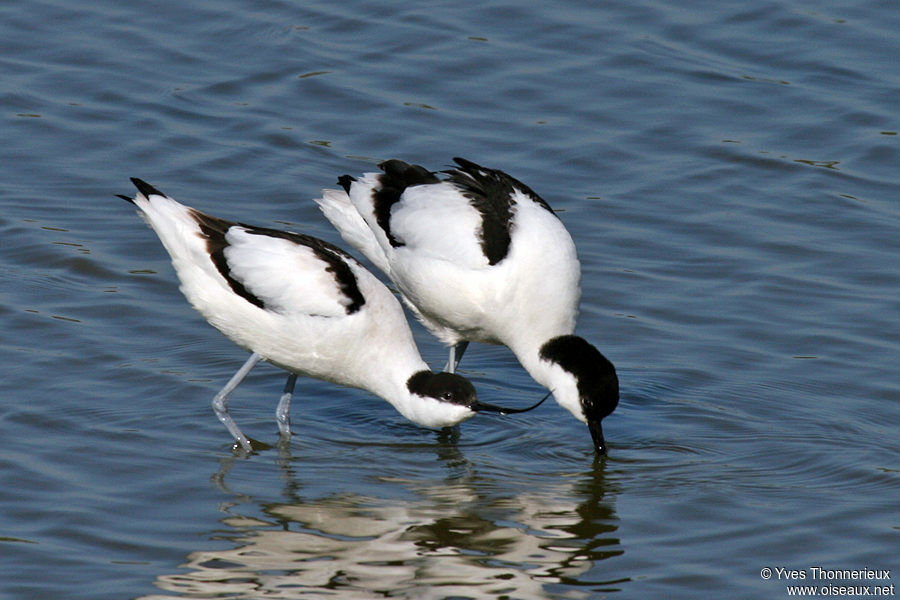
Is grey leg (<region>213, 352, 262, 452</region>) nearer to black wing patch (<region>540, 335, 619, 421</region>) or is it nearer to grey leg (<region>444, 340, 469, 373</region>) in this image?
grey leg (<region>444, 340, 469, 373</region>)

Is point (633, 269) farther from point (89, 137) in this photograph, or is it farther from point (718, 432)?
point (89, 137)

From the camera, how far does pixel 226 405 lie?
28.3ft

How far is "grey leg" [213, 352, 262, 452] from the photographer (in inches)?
332

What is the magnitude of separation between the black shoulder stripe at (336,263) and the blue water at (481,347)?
89cm

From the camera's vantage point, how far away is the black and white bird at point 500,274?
850cm

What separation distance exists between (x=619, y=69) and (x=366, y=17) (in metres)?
2.72

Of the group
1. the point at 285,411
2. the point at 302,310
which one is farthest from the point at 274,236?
the point at 285,411

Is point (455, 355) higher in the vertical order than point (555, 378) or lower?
lower

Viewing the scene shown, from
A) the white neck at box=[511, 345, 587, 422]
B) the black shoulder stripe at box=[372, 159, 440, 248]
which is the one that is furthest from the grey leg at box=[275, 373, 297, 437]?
the white neck at box=[511, 345, 587, 422]

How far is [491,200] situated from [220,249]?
5.51ft

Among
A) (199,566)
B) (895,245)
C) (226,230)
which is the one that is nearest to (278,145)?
(226,230)

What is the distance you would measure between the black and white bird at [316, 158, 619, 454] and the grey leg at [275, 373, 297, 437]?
3.29 feet

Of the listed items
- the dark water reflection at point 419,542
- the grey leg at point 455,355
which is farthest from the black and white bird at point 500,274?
the dark water reflection at point 419,542

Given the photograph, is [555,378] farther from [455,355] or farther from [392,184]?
[392,184]
